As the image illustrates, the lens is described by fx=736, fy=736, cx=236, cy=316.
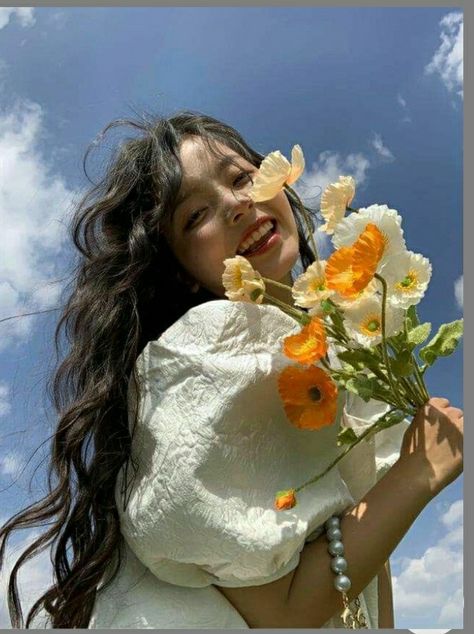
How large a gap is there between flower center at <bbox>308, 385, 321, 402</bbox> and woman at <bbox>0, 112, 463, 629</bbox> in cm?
10

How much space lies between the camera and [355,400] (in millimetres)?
1639

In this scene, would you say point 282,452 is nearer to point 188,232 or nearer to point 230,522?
point 230,522

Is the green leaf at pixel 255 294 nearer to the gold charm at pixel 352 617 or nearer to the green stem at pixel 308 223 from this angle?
the green stem at pixel 308 223

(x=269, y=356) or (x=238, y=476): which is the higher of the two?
(x=269, y=356)

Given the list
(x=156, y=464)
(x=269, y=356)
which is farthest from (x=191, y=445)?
(x=269, y=356)

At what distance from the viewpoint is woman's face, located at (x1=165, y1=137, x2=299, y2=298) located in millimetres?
1565

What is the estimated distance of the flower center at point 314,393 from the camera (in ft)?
3.90

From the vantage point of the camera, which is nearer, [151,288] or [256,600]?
[256,600]

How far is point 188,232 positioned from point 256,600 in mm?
793

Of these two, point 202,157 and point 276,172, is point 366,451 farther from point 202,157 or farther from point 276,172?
point 202,157

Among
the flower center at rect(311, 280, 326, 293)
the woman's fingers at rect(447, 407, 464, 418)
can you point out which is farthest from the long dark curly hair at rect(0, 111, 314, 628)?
the woman's fingers at rect(447, 407, 464, 418)

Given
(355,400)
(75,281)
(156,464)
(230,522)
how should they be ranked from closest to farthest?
(230,522) → (156,464) → (355,400) → (75,281)

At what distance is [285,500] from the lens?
3.71ft

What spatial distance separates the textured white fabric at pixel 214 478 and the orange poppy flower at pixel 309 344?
0.44ft
